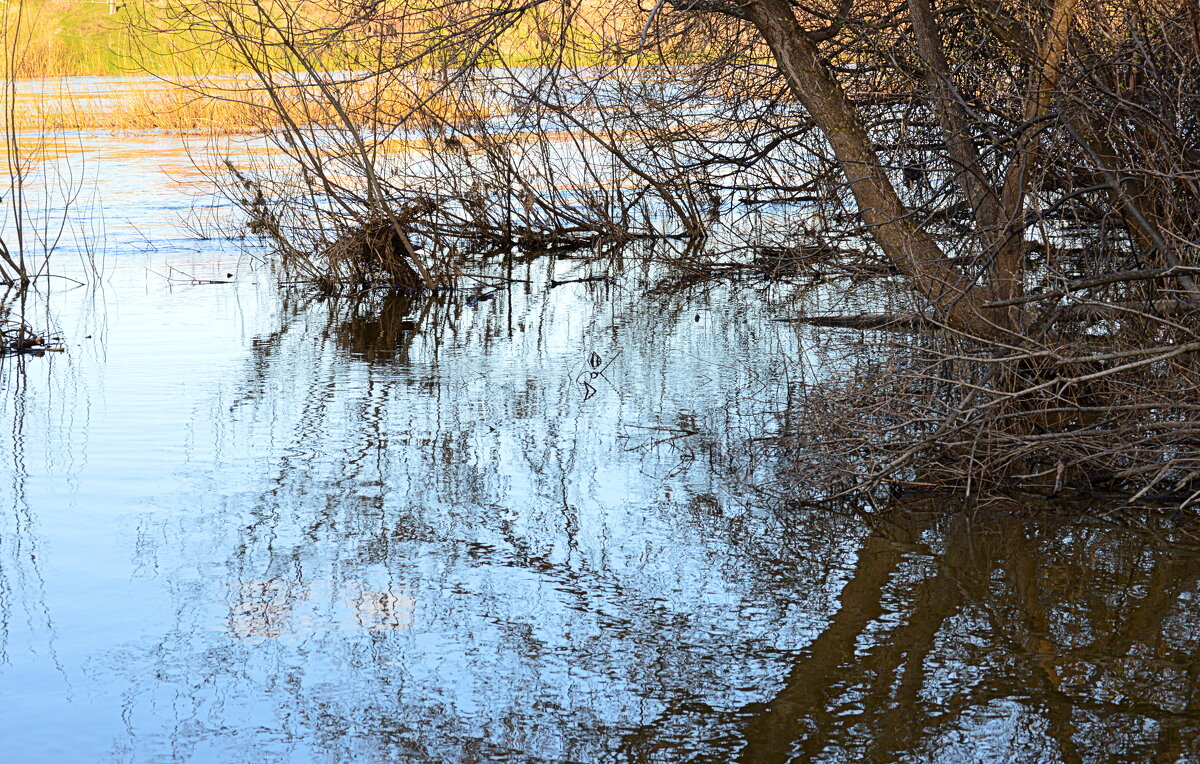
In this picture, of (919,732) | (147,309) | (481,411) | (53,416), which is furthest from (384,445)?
(147,309)

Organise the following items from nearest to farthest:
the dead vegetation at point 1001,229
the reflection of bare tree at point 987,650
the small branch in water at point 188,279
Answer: the reflection of bare tree at point 987,650 < the dead vegetation at point 1001,229 < the small branch in water at point 188,279

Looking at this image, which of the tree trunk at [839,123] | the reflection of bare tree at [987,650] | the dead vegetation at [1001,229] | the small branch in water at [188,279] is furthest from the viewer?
the small branch in water at [188,279]

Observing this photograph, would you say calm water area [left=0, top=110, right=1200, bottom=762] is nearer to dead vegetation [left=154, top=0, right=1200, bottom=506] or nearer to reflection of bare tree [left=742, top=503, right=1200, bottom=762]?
reflection of bare tree [left=742, top=503, right=1200, bottom=762]

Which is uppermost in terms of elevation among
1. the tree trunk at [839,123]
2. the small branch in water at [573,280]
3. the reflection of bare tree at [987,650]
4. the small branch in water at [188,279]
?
the tree trunk at [839,123]

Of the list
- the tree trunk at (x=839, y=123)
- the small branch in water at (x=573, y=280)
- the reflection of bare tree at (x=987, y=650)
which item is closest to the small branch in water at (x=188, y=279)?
the small branch in water at (x=573, y=280)

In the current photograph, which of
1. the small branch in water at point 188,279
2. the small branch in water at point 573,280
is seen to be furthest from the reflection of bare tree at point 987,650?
the small branch in water at point 188,279

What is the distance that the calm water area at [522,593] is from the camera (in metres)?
4.09

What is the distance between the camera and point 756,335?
416 inches

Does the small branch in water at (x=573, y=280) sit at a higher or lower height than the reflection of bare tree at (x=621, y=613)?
higher

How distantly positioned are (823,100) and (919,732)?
4.87m

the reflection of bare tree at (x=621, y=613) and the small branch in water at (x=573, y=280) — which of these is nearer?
the reflection of bare tree at (x=621, y=613)

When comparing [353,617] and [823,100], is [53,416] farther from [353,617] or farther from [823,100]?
[823,100]

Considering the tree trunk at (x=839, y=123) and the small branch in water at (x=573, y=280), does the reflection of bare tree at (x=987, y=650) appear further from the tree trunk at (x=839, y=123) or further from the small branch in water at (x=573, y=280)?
the small branch in water at (x=573, y=280)

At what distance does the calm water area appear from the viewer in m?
4.09
